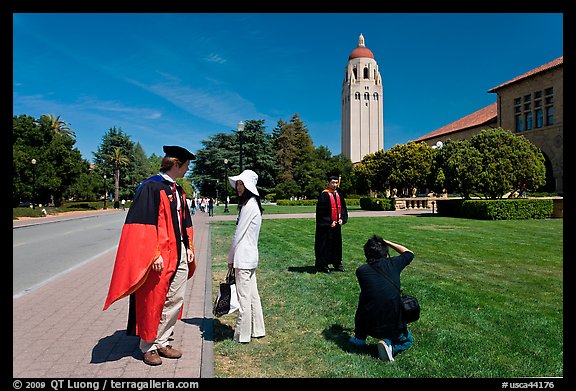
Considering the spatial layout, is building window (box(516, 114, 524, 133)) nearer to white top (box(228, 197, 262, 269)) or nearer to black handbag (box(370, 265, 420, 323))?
black handbag (box(370, 265, 420, 323))

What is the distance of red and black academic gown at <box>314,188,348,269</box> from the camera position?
326 inches

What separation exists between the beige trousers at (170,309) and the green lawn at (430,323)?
0.58 metres

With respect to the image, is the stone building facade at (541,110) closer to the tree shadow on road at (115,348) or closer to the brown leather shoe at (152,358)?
the tree shadow on road at (115,348)

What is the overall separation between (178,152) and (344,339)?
2688 mm

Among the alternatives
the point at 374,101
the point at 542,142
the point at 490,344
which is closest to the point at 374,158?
the point at 542,142

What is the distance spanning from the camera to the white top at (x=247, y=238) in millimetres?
4508

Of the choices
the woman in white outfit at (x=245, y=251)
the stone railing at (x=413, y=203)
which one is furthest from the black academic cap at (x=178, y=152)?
the stone railing at (x=413, y=203)

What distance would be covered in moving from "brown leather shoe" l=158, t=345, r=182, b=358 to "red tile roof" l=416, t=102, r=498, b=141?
56.7 metres

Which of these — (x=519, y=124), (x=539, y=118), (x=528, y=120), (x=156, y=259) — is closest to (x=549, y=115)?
(x=539, y=118)

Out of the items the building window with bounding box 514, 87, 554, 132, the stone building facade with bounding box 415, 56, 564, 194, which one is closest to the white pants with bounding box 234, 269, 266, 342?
the stone building facade with bounding box 415, 56, 564, 194

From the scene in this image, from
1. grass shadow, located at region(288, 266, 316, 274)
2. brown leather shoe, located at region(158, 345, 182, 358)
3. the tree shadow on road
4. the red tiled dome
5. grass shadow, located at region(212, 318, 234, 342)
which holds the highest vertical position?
the red tiled dome

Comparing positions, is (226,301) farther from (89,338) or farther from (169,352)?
(89,338)

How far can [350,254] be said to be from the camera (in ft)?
35.5
